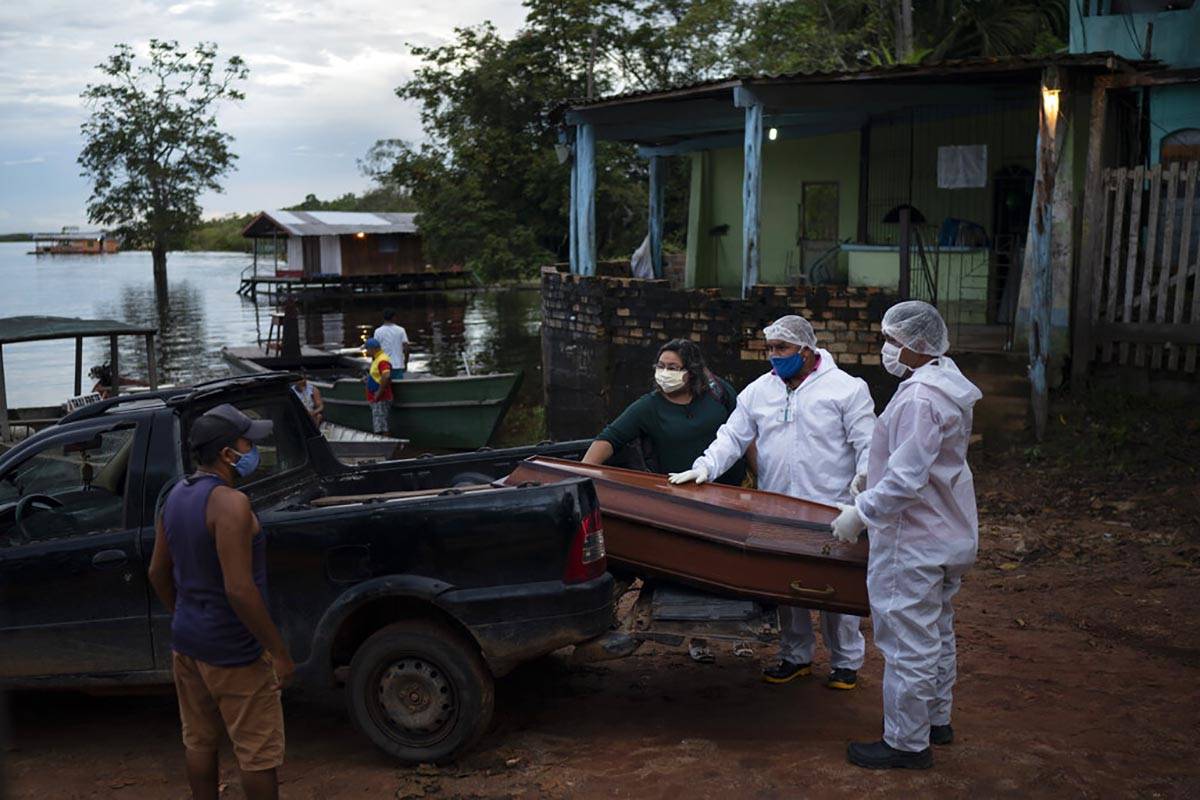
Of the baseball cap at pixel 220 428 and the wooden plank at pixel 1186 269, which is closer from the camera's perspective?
the baseball cap at pixel 220 428

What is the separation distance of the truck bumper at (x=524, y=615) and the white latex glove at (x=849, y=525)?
1079 millimetres

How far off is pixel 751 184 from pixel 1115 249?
13.4 feet

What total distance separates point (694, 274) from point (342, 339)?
21.3 metres

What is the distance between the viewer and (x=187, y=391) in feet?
18.7

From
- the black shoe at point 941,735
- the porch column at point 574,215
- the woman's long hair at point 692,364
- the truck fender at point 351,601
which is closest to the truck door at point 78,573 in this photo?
the truck fender at point 351,601

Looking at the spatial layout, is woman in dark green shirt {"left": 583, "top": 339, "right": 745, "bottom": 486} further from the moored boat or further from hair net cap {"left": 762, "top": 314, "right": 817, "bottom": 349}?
the moored boat

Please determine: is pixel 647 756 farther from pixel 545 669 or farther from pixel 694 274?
pixel 694 274

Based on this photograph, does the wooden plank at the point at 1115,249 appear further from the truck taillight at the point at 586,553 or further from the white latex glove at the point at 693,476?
the truck taillight at the point at 586,553

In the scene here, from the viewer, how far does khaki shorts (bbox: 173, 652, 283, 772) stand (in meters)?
4.12

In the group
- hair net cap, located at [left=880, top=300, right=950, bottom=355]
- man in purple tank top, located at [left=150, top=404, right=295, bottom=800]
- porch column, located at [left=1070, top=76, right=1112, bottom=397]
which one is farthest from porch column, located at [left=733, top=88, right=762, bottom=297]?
man in purple tank top, located at [left=150, top=404, right=295, bottom=800]

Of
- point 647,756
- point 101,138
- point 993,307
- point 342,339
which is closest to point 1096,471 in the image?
point 993,307

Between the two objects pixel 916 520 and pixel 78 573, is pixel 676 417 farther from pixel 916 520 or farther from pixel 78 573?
pixel 78 573

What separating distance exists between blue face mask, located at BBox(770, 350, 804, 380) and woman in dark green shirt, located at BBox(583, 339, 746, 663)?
40 cm

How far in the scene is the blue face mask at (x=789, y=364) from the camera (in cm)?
554
